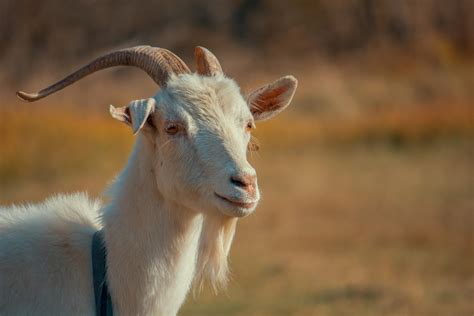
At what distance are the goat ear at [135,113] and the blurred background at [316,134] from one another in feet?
8.73

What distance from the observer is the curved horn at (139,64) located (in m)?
5.48

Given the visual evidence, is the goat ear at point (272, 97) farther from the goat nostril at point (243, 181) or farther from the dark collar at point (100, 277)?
the dark collar at point (100, 277)

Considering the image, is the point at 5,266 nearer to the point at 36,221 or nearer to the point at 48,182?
the point at 36,221

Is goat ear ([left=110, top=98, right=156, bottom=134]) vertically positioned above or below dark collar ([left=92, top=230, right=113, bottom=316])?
above

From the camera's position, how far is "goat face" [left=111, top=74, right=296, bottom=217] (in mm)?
4984

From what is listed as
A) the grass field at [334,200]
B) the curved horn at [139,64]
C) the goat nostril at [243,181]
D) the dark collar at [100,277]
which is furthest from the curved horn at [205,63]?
the grass field at [334,200]

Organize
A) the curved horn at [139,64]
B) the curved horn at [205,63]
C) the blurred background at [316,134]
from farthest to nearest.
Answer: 1. the blurred background at [316,134]
2. the curved horn at [205,63]
3. the curved horn at [139,64]

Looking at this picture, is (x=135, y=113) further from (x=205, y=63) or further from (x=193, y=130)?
(x=205, y=63)

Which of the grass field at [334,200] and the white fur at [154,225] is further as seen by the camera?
the grass field at [334,200]

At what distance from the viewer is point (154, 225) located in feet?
17.4

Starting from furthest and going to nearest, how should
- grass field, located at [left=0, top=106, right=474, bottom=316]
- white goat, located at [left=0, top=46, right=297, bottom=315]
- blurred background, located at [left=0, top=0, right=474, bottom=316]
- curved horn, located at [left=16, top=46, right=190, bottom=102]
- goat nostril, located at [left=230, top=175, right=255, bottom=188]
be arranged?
blurred background, located at [left=0, top=0, right=474, bottom=316] < grass field, located at [left=0, top=106, right=474, bottom=316] < curved horn, located at [left=16, top=46, right=190, bottom=102] < white goat, located at [left=0, top=46, right=297, bottom=315] < goat nostril, located at [left=230, top=175, right=255, bottom=188]

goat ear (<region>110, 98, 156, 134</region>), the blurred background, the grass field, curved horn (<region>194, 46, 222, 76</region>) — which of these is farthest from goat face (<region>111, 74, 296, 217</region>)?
the grass field

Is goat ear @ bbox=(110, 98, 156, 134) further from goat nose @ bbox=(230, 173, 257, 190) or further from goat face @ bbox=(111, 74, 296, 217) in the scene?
goat nose @ bbox=(230, 173, 257, 190)

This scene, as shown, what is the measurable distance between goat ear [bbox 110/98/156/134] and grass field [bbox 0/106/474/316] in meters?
5.05
